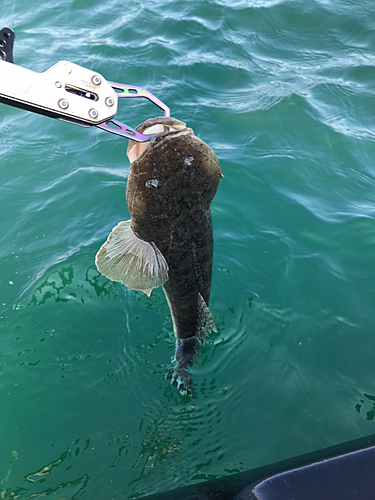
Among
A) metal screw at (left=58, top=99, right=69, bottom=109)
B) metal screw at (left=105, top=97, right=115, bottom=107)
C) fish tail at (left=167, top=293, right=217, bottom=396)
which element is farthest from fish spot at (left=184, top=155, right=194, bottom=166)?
fish tail at (left=167, top=293, right=217, bottom=396)

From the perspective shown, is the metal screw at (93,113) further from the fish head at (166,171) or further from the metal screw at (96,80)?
the fish head at (166,171)

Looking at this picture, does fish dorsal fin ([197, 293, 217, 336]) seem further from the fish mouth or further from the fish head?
the fish mouth

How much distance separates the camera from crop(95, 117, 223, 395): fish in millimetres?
2502

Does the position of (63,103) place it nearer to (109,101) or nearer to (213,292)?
(109,101)

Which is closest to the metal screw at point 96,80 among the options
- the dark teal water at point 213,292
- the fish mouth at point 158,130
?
the fish mouth at point 158,130

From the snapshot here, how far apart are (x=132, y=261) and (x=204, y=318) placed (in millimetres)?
1033

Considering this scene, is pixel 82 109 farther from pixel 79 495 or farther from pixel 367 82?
pixel 367 82

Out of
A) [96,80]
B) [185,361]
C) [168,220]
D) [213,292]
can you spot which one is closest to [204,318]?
[185,361]

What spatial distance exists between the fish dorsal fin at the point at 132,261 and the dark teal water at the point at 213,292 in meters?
1.72

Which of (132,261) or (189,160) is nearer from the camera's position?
(189,160)

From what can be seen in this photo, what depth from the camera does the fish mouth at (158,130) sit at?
2.45 m

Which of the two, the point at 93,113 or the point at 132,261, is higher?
the point at 93,113

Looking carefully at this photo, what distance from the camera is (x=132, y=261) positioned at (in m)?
2.80

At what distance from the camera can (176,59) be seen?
27.1 ft
